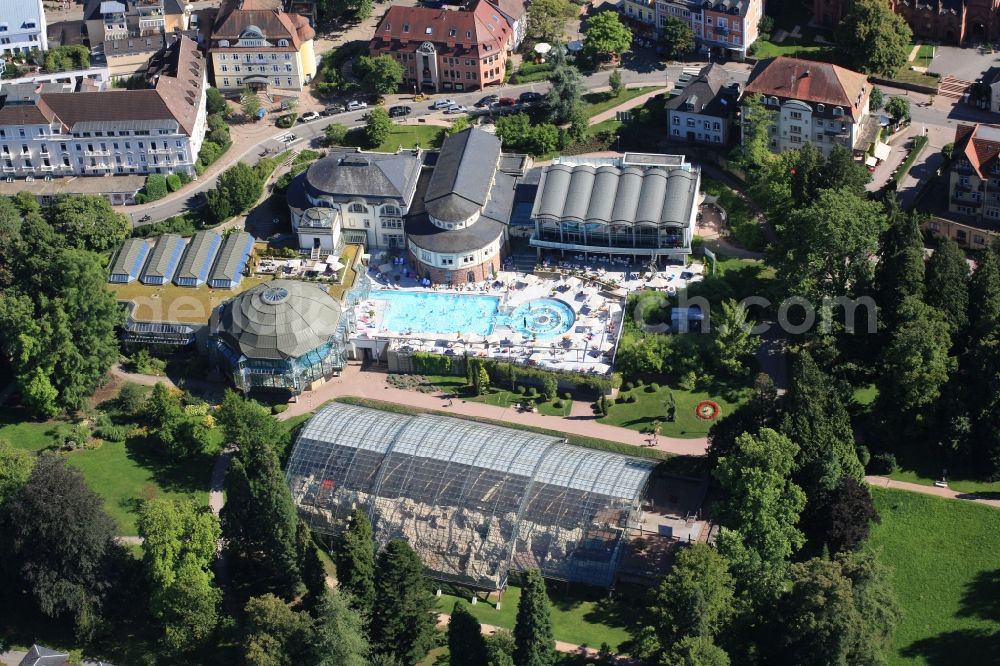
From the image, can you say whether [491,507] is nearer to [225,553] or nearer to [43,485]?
[225,553]

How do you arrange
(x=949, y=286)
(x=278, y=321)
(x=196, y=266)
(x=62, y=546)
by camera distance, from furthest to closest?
(x=196, y=266) → (x=278, y=321) → (x=949, y=286) → (x=62, y=546)

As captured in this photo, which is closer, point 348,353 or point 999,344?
point 999,344

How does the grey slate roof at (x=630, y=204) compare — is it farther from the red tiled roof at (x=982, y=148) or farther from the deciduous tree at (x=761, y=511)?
the deciduous tree at (x=761, y=511)

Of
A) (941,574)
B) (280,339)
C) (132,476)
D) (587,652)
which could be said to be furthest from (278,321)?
(941,574)

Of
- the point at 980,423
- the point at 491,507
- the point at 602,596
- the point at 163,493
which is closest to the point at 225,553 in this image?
the point at 163,493

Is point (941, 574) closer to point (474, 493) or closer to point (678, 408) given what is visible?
point (678, 408)
